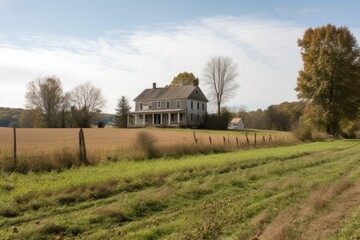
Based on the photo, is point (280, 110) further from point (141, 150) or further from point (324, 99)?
point (141, 150)

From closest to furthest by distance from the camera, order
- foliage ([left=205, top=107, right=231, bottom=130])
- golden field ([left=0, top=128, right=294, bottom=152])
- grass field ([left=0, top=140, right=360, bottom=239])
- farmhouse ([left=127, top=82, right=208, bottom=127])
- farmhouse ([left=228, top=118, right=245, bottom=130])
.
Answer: grass field ([left=0, top=140, right=360, bottom=239]) < golden field ([left=0, top=128, right=294, bottom=152]) < farmhouse ([left=127, top=82, right=208, bottom=127]) < foliage ([left=205, top=107, right=231, bottom=130]) < farmhouse ([left=228, top=118, right=245, bottom=130])

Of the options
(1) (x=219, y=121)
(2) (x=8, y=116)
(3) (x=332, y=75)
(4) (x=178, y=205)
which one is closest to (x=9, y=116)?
(2) (x=8, y=116)

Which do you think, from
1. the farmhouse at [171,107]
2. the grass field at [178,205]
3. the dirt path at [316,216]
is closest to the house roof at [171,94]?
the farmhouse at [171,107]

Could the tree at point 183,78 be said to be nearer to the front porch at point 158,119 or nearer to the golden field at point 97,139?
the front porch at point 158,119

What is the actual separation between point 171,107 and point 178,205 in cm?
6867

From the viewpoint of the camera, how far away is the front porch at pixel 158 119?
77.9 metres

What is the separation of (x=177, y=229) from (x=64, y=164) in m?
10.9

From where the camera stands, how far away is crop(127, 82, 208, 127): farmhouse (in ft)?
255

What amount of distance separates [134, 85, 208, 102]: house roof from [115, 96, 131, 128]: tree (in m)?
5.78

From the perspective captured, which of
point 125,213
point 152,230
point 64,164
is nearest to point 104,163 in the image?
point 64,164

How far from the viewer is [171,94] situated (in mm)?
80375

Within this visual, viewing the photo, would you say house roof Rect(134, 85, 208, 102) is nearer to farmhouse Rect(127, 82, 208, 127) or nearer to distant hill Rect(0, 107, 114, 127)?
farmhouse Rect(127, 82, 208, 127)

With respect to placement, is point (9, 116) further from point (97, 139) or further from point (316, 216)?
point (316, 216)

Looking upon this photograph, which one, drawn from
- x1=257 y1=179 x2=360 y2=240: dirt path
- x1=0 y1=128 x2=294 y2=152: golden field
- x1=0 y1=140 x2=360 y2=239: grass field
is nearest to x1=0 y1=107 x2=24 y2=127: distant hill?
x1=0 y1=128 x2=294 y2=152: golden field
